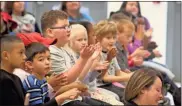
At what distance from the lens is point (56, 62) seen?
1.96 m

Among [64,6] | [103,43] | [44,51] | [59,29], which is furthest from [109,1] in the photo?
[44,51]

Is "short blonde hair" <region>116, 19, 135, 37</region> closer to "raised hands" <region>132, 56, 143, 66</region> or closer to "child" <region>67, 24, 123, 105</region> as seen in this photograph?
"raised hands" <region>132, 56, 143, 66</region>

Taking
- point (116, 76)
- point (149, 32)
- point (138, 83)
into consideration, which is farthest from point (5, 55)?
point (149, 32)

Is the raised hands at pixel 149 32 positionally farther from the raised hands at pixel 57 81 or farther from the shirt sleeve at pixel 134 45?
the raised hands at pixel 57 81

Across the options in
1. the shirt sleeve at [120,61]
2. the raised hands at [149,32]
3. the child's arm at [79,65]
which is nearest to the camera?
the child's arm at [79,65]

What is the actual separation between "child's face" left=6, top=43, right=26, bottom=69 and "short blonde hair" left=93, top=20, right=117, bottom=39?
555mm

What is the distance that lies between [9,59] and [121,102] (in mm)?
710

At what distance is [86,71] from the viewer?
6.46 feet

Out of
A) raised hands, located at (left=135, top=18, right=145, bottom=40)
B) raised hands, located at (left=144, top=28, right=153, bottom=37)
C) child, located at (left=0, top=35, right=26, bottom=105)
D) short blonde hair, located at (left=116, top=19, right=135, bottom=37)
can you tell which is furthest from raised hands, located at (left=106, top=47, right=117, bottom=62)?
raised hands, located at (left=144, top=28, right=153, bottom=37)

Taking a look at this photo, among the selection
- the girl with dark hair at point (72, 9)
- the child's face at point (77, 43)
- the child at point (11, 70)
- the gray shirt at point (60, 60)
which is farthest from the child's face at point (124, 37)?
the child at point (11, 70)

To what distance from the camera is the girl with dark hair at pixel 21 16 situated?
270 cm

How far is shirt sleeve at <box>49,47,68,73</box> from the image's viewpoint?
195 cm

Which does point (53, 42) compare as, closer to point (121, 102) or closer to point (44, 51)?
point (44, 51)

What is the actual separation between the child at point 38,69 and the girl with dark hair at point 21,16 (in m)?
0.82
